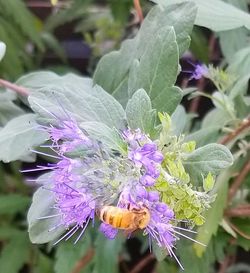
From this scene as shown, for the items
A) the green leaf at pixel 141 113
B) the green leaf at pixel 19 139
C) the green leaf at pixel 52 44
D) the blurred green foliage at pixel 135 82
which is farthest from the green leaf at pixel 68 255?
the green leaf at pixel 52 44

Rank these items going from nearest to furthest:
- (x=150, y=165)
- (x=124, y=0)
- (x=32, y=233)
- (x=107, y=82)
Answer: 1. (x=150, y=165)
2. (x=32, y=233)
3. (x=107, y=82)
4. (x=124, y=0)

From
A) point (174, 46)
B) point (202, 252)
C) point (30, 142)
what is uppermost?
point (174, 46)

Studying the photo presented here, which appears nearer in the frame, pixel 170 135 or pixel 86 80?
pixel 170 135

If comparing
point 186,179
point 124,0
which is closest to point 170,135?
point 186,179

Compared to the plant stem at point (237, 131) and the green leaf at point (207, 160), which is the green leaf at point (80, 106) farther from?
the plant stem at point (237, 131)

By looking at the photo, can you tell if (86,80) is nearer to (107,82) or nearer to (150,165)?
(107,82)

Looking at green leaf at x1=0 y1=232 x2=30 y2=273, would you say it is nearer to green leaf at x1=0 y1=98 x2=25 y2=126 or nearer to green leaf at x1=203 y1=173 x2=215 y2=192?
green leaf at x1=0 y1=98 x2=25 y2=126

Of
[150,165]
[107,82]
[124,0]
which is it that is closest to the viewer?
[150,165]
